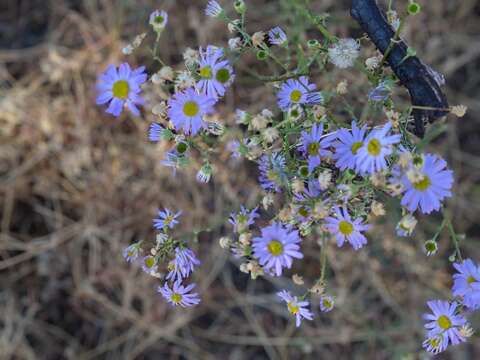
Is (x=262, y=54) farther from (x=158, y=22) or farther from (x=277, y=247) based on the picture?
(x=277, y=247)

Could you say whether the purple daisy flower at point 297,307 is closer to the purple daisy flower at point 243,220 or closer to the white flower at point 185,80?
the purple daisy flower at point 243,220

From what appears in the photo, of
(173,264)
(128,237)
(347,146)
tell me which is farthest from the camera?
(128,237)

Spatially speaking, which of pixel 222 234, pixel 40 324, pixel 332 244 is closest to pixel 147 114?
pixel 222 234

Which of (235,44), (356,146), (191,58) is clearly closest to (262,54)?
(235,44)

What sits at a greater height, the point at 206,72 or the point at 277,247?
the point at 206,72

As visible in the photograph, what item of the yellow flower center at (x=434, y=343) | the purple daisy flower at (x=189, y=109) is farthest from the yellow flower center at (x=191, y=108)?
the yellow flower center at (x=434, y=343)

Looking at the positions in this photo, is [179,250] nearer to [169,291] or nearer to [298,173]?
[169,291]

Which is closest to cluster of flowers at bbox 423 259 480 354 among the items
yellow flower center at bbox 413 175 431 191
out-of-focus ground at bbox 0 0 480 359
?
yellow flower center at bbox 413 175 431 191

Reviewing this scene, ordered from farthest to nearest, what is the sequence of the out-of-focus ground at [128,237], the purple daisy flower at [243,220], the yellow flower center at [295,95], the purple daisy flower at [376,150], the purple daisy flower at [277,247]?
the out-of-focus ground at [128,237] → the yellow flower center at [295,95] → the purple daisy flower at [243,220] → the purple daisy flower at [277,247] → the purple daisy flower at [376,150]
